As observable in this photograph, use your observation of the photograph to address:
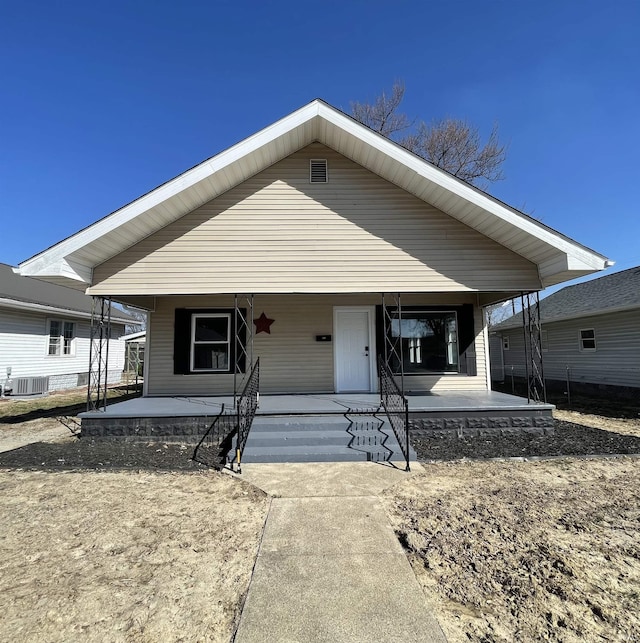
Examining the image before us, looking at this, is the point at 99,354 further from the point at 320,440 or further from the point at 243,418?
the point at 320,440

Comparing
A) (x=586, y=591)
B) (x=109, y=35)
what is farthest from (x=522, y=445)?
(x=109, y=35)

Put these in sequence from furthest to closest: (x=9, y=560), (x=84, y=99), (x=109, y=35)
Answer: (x=84, y=99) → (x=109, y=35) → (x=9, y=560)

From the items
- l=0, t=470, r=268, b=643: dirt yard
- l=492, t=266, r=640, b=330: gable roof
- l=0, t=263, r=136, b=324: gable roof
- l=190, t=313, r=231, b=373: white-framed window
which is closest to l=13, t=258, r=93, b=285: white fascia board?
l=190, t=313, r=231, b=373: white-framed window

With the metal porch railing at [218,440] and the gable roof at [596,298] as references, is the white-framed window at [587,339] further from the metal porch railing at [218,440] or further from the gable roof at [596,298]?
the metal porch railing at [218,440]

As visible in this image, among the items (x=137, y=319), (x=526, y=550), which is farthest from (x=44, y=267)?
(x=137, y=319)

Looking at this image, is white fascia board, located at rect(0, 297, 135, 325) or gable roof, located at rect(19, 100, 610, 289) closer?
gable roof, located at rect(19, 100, 610, 289)

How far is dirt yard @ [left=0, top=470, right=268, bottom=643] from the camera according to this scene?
7.36ft

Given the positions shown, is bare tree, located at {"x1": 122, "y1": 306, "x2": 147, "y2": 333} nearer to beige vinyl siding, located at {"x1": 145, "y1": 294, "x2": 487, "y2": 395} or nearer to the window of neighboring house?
beige vinyl siding, located at {"x1": 145, "y1": 294, "x2": 487, "y2": 395}

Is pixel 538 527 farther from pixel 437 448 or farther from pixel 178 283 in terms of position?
pixel 178 283

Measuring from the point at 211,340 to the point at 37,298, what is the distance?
378 inches

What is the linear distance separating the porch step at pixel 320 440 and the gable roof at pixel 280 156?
4.40m

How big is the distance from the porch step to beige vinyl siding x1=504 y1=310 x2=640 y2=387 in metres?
10.9

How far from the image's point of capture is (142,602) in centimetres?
244

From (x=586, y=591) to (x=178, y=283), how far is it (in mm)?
7169
